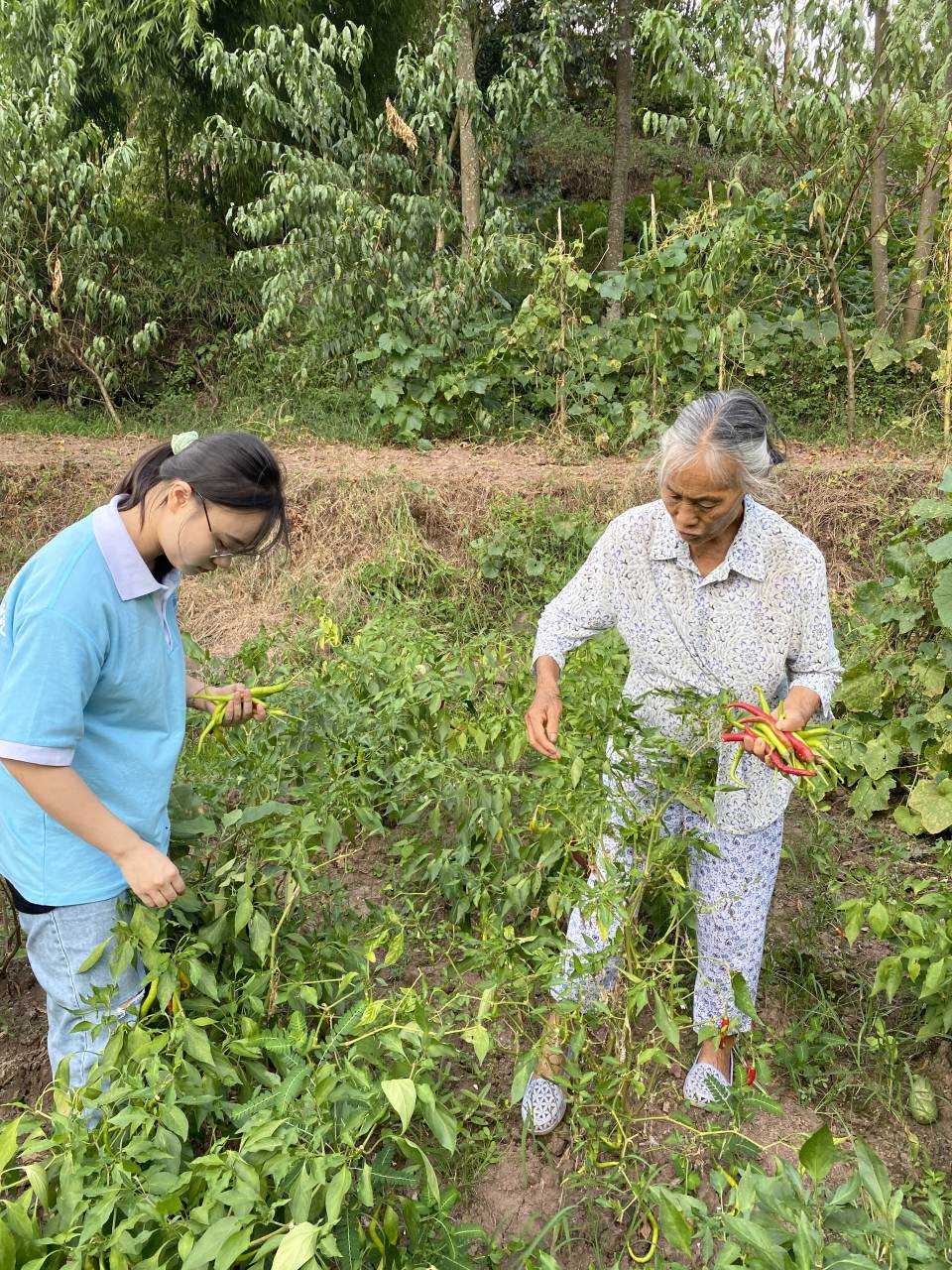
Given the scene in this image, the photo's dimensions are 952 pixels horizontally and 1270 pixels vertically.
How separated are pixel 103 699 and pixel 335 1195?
0.83m

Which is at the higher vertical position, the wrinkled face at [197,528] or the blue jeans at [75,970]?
the wrinkled face at [197,528]

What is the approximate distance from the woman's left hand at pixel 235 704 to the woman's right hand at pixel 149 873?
1.25 feet

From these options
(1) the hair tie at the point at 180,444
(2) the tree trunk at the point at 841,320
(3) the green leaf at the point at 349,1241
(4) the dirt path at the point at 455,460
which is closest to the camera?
(3) the green leaf at the point at 349,1241

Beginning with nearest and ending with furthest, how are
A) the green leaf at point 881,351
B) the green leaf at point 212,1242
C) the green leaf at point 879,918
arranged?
1. the green leaf at point 212,1242
2. the green leaf at point 879,918
3. the green leaf at point 881,351

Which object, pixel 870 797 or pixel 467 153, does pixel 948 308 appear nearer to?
pixel 870 797

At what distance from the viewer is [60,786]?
4.76ft

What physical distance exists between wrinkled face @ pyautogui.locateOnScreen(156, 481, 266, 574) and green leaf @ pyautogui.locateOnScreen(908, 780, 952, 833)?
244 cm

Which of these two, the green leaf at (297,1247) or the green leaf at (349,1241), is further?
the green leaf at (349,1241)

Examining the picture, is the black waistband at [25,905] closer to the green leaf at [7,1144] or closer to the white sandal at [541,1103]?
the green leaf at [7,1144]

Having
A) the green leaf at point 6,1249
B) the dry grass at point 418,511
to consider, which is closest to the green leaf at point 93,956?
the green leaf at point 6,1249

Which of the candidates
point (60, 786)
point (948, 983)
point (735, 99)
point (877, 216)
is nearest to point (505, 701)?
point (948, 983)

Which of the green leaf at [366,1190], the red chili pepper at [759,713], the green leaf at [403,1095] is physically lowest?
the green leaf at [366,1190]

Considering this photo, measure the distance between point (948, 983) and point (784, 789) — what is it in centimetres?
53

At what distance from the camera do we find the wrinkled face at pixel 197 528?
1.53m
